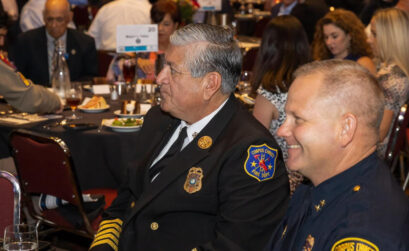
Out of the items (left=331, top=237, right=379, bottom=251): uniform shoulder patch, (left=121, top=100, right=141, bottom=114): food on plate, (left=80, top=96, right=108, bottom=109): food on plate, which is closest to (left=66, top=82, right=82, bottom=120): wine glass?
(left=80, top=96, right=108, bottom=109): food on plate

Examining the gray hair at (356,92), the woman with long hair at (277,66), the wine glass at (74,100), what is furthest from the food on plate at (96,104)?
the gray hair at (356,92)

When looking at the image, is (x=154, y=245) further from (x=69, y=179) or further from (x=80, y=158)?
(x=80, y=158)

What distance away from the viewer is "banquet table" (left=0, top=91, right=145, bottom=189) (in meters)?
3.70

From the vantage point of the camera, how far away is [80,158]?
3.76 m

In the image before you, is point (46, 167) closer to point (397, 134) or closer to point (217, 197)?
point (217, 197)

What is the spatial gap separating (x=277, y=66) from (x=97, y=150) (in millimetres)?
1230

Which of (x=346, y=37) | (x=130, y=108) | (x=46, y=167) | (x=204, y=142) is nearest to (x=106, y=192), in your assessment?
(x=46, y=167)

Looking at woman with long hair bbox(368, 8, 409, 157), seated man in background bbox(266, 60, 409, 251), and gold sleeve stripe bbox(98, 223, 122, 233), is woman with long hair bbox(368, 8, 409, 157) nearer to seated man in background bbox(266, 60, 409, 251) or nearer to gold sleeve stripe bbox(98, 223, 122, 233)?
gold sleeve stripe bbox(98, 223, 122, 233)

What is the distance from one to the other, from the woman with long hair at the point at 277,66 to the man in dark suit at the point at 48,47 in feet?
7.42

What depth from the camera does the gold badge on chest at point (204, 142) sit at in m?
2.33

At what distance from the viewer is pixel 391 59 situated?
4.53 meters

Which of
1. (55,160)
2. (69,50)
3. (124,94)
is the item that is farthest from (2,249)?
(69,50)

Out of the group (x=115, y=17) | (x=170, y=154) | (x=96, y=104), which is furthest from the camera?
(x=115, y=17)

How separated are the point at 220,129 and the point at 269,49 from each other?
5.48ft
